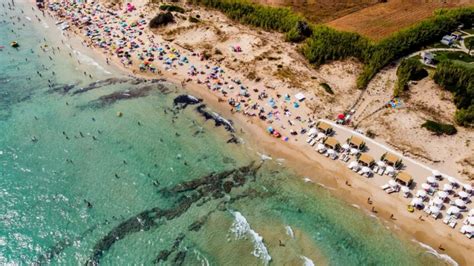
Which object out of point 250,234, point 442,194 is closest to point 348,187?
point 442,194

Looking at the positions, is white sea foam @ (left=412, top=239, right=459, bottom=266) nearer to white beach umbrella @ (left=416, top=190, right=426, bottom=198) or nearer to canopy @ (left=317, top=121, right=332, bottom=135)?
white beach umbrella @ (left=416, top=190, right=426, bottom=198)

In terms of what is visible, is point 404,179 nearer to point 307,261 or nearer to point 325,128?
point 325,128

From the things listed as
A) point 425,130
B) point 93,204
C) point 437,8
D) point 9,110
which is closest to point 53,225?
point 93,204

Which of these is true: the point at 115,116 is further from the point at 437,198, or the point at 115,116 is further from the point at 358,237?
the point at 437,198

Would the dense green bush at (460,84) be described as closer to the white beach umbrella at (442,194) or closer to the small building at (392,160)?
the small building at (392,160)

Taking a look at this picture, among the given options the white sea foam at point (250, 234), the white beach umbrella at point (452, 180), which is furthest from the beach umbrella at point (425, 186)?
the white sea foam at point (250, 234)
